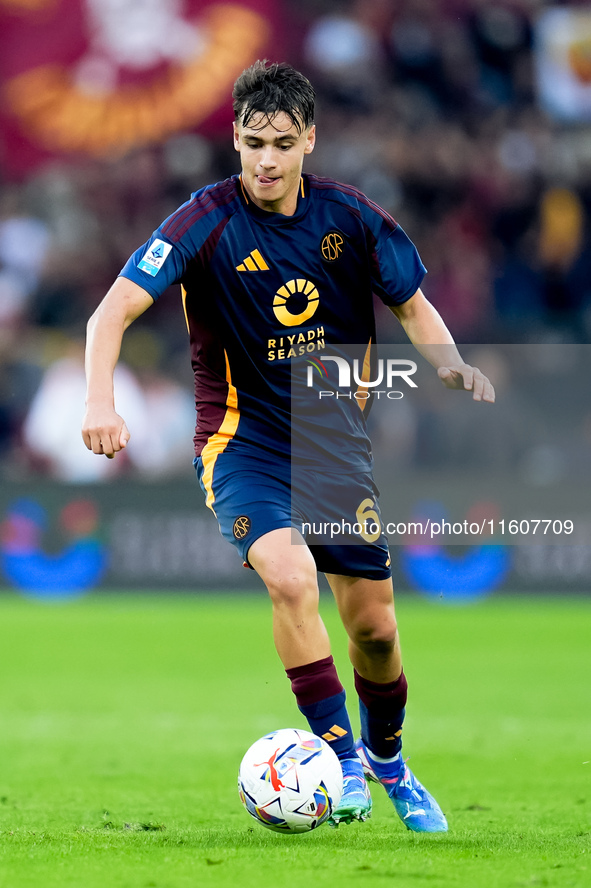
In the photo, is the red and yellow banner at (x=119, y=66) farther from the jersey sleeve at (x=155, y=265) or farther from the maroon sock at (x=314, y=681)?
the maroon sock at (x=314, y=681)

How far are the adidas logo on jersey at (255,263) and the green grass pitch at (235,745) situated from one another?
1985 mm

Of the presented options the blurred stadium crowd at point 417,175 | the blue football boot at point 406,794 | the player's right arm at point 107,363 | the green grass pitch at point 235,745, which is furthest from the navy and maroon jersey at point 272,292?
the blurred stadium crowd at point 417,175

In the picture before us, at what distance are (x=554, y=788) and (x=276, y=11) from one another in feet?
38.8

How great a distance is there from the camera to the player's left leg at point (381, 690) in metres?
4.96

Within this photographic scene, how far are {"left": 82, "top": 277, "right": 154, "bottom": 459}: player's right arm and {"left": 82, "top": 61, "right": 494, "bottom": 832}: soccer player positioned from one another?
0.5 inches

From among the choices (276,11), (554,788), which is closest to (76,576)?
(276,11)

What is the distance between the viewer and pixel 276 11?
15844 millimetres

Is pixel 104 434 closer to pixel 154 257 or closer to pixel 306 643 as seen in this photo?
pixel 154 257

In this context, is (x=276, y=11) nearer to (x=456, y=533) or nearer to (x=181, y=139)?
(x=181, y=139)

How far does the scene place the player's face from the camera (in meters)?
4.74

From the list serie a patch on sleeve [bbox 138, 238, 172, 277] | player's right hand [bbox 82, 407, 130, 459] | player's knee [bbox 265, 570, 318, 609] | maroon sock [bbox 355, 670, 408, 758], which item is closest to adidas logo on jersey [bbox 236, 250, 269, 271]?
serie a patch on sleeve [bbox 138, 238, 172, 277]

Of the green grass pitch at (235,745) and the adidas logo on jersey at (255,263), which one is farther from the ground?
the adidas logo on jersey at (255,263)

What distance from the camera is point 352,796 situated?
4.84 metres

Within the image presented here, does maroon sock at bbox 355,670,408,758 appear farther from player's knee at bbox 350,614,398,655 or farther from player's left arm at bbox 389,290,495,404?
player's left arm at bbox 389,290,495,404
